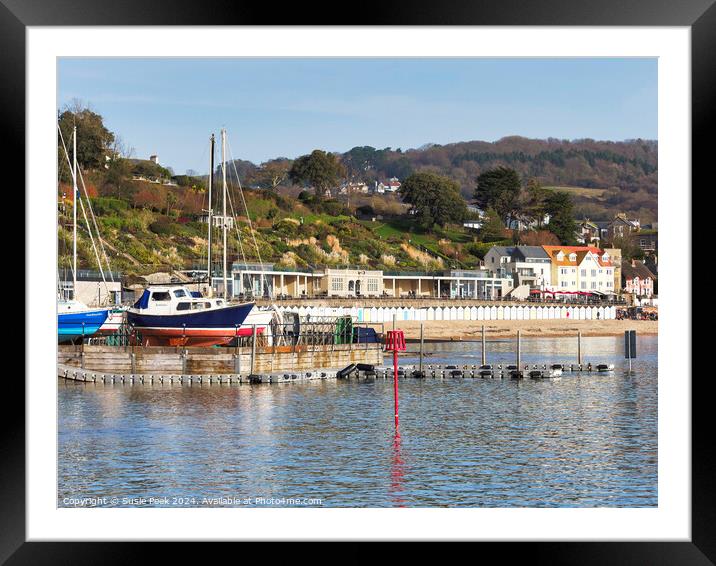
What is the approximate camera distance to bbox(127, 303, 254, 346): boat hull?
30.6 meters

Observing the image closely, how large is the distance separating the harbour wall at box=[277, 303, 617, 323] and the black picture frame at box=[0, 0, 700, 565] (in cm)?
4619

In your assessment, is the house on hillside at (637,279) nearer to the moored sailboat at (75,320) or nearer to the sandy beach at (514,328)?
the sandy beach at (514,328)

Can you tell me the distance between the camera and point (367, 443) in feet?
59.5

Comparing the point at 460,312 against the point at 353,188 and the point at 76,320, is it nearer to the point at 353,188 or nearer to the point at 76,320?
the point at 76,320

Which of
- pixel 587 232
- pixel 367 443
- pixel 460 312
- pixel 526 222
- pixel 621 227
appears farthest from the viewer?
pixel 587 232

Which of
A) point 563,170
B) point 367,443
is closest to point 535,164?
point 563,170

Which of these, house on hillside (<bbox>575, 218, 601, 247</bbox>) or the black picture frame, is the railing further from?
house on hillside (<bbox>575, 218, 601, 247</bbox>)

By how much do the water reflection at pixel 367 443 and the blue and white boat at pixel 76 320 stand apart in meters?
5.45

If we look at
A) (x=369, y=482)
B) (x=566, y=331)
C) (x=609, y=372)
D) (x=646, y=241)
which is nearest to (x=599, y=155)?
(x=646, y=241)

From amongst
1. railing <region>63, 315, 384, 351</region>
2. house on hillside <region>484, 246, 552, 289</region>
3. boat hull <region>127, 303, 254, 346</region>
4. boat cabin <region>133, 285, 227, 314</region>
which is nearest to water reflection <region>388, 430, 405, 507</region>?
railing <region>63, 315, 384, 351</region>
